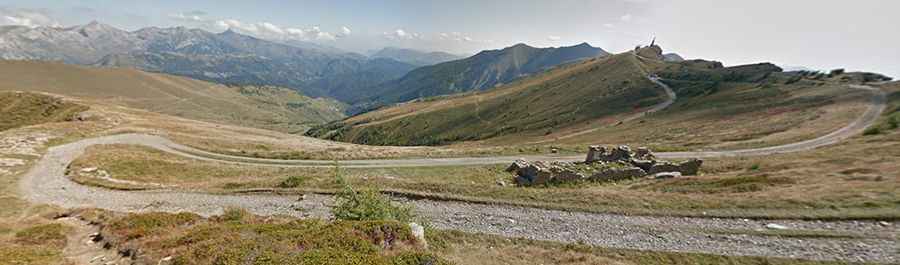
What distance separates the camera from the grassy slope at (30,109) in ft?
376

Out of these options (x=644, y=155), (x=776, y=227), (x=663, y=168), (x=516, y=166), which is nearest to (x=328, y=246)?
(x=776, y=227)

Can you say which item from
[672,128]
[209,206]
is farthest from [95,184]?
[672,128]

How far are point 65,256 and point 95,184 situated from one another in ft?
73.2

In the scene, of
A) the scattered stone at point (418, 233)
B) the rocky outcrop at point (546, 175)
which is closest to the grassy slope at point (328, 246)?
the scattered stone at point (418, 233)

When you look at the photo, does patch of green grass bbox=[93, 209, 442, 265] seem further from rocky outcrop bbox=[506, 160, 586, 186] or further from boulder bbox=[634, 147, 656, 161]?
boulder bbox=[634, 147, 656, 161]

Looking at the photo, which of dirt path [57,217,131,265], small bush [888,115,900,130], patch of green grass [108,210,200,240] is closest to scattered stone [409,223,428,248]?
dirt path [57,217,131,265]

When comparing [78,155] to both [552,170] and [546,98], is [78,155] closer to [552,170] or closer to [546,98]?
[552,170]

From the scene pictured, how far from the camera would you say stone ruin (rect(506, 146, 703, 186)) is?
114 feet

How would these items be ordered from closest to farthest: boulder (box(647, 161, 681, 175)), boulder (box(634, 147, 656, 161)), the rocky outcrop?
the rocky outcrop, boulder (box(647, 161, 681, 175)), boulder (box(634, 147, 656, 161))

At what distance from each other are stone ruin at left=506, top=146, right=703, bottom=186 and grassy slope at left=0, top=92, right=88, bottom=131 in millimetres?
133543

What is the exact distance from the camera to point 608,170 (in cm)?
3541

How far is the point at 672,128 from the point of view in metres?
75.4

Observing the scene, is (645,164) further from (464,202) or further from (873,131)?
(873,131)

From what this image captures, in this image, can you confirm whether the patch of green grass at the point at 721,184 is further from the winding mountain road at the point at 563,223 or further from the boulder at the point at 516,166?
the boulder at the point at 516,166
